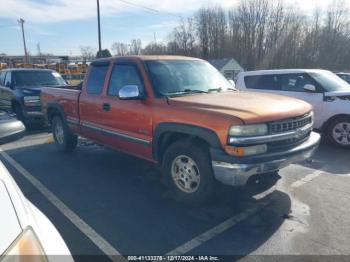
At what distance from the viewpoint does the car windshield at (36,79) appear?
10.2 metres

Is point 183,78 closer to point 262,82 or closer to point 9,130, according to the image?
point 9,130

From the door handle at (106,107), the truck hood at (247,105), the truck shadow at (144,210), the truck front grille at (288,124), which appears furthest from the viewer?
the door handle at (106,107)

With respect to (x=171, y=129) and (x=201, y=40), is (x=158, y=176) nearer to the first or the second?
(x=171, y=129)

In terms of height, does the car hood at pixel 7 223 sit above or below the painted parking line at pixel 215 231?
above

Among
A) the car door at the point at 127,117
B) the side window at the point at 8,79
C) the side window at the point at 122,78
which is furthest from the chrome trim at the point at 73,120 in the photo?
the side window at the point at 8,79

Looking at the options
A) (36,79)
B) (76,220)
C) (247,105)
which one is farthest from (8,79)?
(247,105)

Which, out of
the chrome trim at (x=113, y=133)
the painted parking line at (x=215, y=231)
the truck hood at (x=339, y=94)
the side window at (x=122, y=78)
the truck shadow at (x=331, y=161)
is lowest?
the truck shadow at (x=331, y=161)

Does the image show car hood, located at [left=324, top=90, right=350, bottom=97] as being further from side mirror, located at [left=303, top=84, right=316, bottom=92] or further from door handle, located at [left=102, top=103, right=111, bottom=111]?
door handle, located at [left=102, top=103, right=111, bottom=111]

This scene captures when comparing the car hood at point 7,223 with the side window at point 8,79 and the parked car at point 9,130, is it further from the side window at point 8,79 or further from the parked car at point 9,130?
the side window at point 8,79

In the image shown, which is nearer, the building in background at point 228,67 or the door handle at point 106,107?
the door handle at point 106,107

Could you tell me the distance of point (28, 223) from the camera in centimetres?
154

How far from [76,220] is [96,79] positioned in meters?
2.82

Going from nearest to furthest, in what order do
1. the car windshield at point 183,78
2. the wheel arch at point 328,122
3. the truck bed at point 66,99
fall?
the car windshield at point 183,78, the truck bed at point 66,99, the wheel arch at point 328,122

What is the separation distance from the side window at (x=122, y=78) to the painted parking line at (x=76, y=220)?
6.17 feet
